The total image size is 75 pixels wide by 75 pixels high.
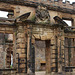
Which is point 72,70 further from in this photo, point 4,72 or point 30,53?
point 4,72

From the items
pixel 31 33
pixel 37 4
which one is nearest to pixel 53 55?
pixel 31 33

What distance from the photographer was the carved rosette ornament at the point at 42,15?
1005cm

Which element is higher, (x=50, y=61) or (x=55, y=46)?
(x=55, y=46)

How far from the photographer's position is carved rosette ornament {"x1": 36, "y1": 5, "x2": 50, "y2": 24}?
10.0 m

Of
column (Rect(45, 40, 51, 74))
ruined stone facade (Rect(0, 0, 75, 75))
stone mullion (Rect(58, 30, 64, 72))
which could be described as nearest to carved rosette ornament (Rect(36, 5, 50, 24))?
ruined stone facade (Rect(0, 0, 75, 75))

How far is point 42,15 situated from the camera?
10.1 metres

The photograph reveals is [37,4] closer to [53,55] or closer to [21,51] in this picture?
[21,51]

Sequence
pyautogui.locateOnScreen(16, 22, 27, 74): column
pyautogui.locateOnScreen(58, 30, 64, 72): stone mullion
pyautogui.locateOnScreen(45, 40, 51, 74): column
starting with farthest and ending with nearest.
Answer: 1. pyautogui.locateOnScreen(45, 40, 51, 74): column
2. pyautogui.locateOnScreen(58, 30, 64, 72): stone mullion
3. pyautogui.locateOnScreen(16, 22, 27, 74): column

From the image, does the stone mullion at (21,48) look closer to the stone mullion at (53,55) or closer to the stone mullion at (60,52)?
the stone mullion at (53,55)

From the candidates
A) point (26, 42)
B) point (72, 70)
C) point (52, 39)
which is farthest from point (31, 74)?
point (72, 70)

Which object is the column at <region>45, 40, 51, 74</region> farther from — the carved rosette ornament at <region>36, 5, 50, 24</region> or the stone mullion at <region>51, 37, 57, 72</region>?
the carved rosette ornament at <region>36, 5, 50, 24</region>

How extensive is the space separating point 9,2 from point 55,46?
441 cm

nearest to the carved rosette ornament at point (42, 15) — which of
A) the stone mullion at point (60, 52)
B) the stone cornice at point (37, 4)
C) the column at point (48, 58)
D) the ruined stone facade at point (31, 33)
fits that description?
the ruined stone facade at point (31, 33)

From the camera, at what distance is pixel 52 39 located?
400 inches
